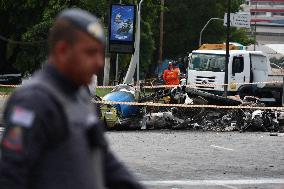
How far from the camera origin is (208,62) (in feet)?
126

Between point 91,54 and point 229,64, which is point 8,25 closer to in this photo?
point 229,64

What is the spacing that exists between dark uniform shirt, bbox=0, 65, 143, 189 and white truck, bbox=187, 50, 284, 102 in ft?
105

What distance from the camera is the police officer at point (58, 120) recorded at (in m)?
3.06

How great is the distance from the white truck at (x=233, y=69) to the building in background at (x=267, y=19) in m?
109

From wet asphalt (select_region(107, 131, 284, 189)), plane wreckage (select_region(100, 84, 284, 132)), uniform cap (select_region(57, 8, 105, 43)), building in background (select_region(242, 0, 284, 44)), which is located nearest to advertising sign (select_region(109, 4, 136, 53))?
plane wreckage (select_region(100, 84, 284, 132))

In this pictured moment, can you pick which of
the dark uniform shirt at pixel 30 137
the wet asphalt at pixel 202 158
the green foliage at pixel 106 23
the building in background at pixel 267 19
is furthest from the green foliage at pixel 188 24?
the dark uniform shirt at pixel 30 137

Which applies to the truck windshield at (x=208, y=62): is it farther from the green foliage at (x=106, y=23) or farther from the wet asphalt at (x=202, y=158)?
the wet asphalt at (x=202, y=158)

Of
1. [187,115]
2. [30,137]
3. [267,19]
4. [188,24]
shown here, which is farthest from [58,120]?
[267,19]

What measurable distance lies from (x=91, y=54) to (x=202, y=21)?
77836 mm

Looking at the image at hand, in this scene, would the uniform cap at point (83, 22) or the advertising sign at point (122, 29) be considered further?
the advertising sign at point (122, 29)

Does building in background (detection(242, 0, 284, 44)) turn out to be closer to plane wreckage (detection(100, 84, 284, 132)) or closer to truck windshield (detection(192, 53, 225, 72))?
truck windshield (detection(192, 53, 225, 72))

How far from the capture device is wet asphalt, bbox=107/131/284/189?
467 inches

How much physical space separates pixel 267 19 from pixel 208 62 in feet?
481

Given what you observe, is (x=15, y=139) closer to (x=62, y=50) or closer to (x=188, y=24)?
(x=62, y=50)
